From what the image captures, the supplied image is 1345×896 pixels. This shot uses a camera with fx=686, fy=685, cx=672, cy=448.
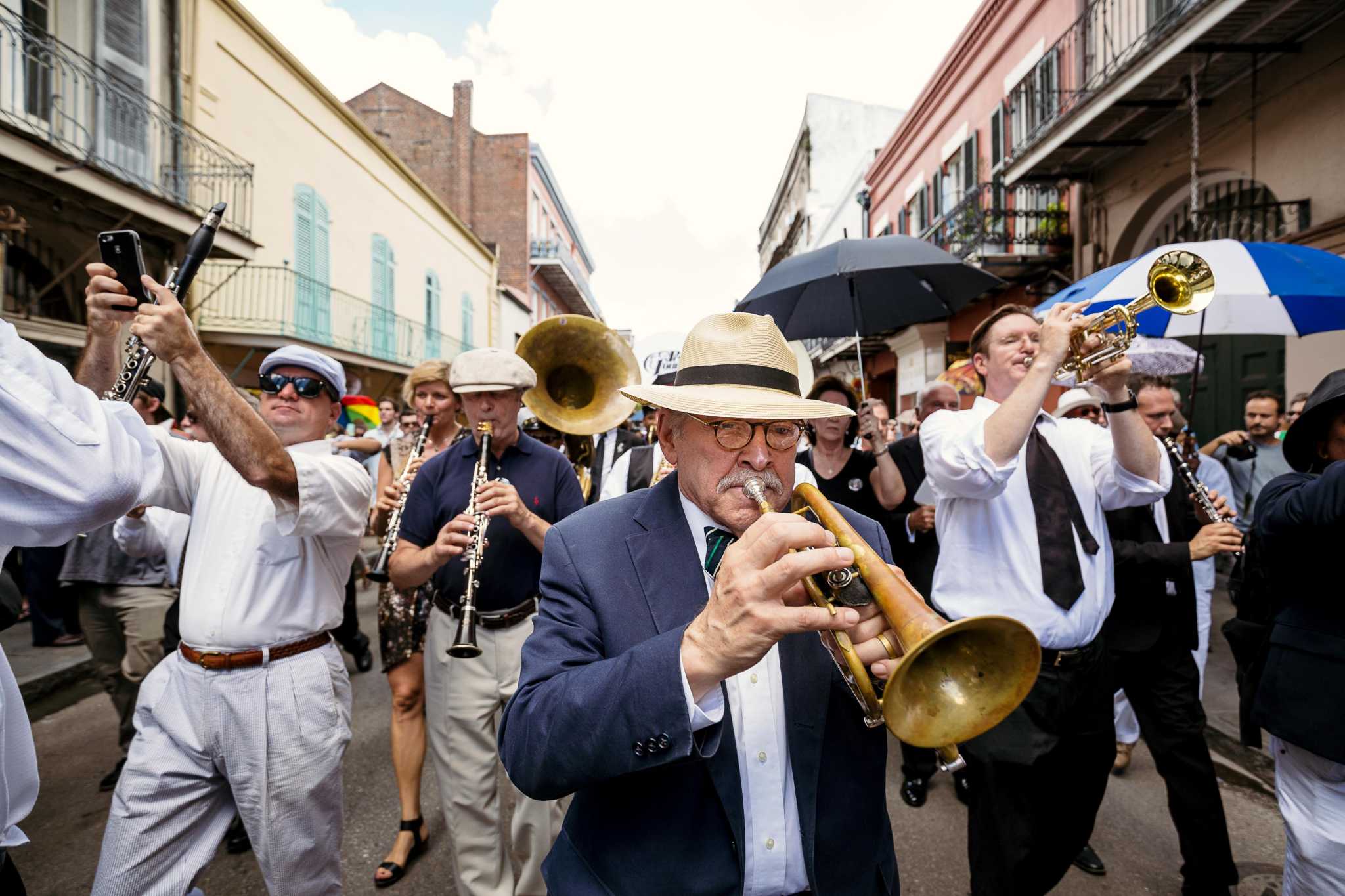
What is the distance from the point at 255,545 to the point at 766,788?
2.01m

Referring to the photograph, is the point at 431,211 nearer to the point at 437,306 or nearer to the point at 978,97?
the point at 437,306

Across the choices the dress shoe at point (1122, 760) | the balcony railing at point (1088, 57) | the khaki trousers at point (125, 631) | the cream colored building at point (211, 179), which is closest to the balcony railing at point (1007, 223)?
the balcony railing at point (1088, 57)

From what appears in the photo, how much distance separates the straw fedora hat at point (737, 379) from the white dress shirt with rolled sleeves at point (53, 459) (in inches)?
43.3

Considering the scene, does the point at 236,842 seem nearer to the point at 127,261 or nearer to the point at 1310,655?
the point at 127,261

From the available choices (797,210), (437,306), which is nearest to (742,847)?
(437,306)

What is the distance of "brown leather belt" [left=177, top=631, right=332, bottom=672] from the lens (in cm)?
238

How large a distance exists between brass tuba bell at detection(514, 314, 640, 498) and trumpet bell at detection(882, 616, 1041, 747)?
3.42 meters

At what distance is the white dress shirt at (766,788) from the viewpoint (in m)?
1.54

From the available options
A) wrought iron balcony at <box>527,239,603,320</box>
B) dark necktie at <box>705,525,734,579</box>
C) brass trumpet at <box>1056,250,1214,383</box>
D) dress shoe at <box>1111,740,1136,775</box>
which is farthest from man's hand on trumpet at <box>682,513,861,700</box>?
wrought iron balcony at <box>527,239,603,320</box>

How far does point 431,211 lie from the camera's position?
2064cm

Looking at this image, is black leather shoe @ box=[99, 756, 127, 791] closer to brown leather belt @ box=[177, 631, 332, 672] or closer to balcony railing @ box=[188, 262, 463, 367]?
brown leather belt @ box=[177, 631, 332, 672]

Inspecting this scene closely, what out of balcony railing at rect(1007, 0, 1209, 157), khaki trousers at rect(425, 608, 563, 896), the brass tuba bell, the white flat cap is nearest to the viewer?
khaki trousers at rect(425, 608, 563, 896)

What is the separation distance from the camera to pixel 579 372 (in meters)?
4.93

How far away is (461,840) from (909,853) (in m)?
2.17
